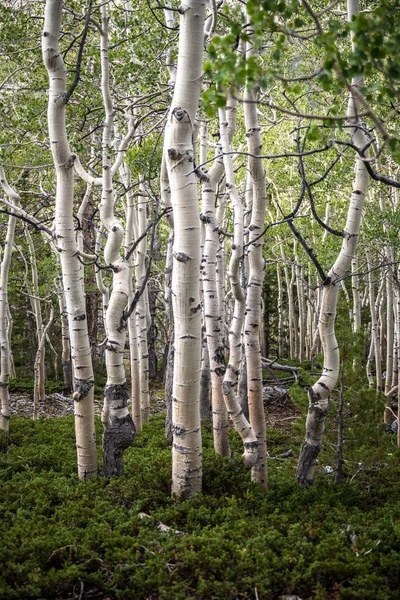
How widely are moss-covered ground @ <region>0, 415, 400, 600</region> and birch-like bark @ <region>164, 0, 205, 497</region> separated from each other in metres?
0.46

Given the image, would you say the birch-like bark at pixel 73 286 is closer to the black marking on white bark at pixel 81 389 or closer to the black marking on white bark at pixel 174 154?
the black marking on white bark at pixel 81 389

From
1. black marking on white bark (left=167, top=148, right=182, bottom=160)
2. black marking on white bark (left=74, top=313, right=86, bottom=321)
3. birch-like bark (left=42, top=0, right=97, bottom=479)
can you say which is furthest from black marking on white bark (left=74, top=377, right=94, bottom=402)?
black marking on white bark (left=167, top=148, right=182, bottom=160)

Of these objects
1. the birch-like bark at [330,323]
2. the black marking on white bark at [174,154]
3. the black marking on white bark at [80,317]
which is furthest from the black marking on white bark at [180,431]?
the black marking on white bark at [174,154]

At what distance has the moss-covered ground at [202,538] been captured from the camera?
365 cm

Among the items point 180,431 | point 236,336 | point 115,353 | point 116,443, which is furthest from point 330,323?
point 116,443

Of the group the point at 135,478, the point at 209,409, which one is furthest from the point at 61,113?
the point at 209,409

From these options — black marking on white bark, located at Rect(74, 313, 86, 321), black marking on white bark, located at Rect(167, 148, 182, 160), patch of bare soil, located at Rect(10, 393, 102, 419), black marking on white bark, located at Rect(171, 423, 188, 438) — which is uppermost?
black marking on white bark, located at Rect(167, 148, 182, 160)

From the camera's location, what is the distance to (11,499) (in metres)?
5.39

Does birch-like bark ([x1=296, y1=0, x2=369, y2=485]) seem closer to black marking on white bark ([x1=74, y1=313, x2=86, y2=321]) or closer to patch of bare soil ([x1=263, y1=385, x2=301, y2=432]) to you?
black marking on white bark ([x1=74, y1=313, x2=86, y2=321])

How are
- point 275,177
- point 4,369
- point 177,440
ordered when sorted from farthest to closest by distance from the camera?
point 275,177 < point 4,369 < point 177,440

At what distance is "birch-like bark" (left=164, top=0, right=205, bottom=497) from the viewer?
14.9 ft

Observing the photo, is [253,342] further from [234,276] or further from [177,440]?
[177,440]

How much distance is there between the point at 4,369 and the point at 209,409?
4.29 meters

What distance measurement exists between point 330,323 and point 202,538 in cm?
237
